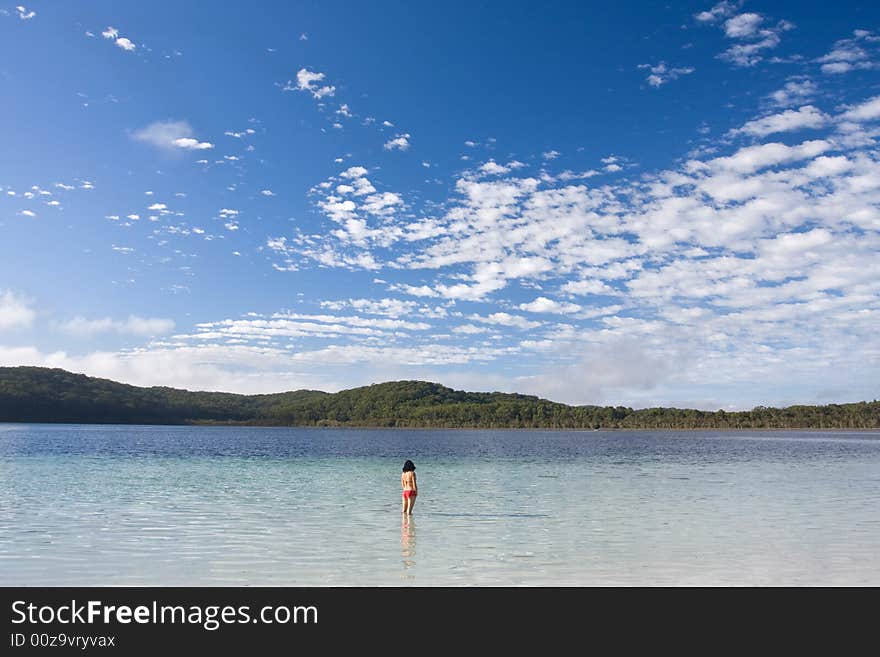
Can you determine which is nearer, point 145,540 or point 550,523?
point 145,540

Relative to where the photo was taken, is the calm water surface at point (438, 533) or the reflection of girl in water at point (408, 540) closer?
the calm water surface at point (438, 533)

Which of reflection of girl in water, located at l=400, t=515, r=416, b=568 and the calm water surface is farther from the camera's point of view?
reflection of girl in water, located at l=400, t=515, r=416, b=568

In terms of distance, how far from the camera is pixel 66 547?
17719 millimetres

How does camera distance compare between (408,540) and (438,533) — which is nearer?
(408,540)

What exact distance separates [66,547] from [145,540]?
1947 millimetres

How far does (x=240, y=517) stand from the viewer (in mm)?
24016
